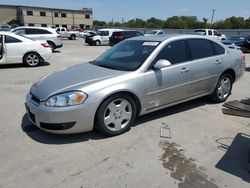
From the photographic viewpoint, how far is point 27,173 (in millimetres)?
2811

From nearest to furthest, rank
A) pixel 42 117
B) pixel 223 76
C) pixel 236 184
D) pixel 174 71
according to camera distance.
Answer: pixel 236 184, pixel 42 117, pixel 174 71, pixel 223 76

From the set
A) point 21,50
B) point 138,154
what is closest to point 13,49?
point 21,50

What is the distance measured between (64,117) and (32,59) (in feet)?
23.6

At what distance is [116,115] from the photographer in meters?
3.65

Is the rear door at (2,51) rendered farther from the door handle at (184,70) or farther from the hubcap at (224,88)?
the hubcap at (224,88)

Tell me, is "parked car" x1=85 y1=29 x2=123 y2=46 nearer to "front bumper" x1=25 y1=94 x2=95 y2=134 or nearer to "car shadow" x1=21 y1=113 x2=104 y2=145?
"car shadow" x1=21 y1=113 x2=104 y2=145

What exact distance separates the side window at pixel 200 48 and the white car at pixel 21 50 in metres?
7.04

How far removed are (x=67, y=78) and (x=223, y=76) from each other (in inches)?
131

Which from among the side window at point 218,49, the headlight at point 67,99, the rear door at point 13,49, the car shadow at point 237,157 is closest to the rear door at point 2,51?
the rear door at point 13,49

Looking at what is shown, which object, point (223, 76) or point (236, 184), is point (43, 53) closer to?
point (223, 76)

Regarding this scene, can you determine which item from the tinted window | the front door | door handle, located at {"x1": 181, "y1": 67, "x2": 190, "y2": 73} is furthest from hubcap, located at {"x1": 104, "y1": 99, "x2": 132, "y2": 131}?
the tinted window

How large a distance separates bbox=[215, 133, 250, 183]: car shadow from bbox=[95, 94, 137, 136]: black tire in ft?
4.63

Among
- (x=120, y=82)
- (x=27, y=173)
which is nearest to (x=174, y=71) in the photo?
(x=120, y=82)

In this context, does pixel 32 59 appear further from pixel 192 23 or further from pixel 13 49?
pixel 192 23
